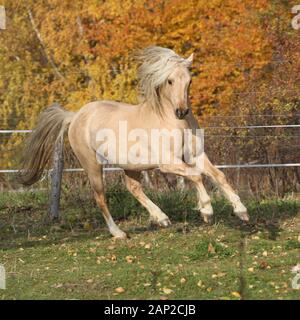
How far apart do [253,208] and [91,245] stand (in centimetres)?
259

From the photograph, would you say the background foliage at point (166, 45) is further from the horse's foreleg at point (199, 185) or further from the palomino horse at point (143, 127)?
the horse's foreleg at point (199, 185)

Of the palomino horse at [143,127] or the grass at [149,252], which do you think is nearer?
the grass at [149,252]

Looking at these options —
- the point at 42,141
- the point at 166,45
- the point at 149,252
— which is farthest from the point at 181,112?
the point at 166,45

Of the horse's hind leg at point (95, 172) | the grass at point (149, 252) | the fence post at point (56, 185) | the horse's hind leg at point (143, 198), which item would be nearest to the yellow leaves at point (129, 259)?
the grass at point (149, 252)

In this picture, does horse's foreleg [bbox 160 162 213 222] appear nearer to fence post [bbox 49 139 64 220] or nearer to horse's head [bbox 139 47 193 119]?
horse's head [bbox 139 47 193 119]

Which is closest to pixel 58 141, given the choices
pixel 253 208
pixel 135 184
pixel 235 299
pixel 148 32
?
pixel 135 184

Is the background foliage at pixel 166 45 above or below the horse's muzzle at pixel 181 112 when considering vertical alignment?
above

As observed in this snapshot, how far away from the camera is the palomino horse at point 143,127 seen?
7934 millimetres

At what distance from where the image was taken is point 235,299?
572cm

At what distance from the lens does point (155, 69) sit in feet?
27.0

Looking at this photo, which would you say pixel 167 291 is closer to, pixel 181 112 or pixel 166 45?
pixel 181 112

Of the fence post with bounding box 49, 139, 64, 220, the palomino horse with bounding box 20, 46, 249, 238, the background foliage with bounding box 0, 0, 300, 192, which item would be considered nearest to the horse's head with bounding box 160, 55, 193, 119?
the palomino horse with bounding box 20, 46, 249, 238

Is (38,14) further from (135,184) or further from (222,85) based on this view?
(135,184)

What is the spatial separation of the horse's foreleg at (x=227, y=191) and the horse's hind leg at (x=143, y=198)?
877 millimetres
